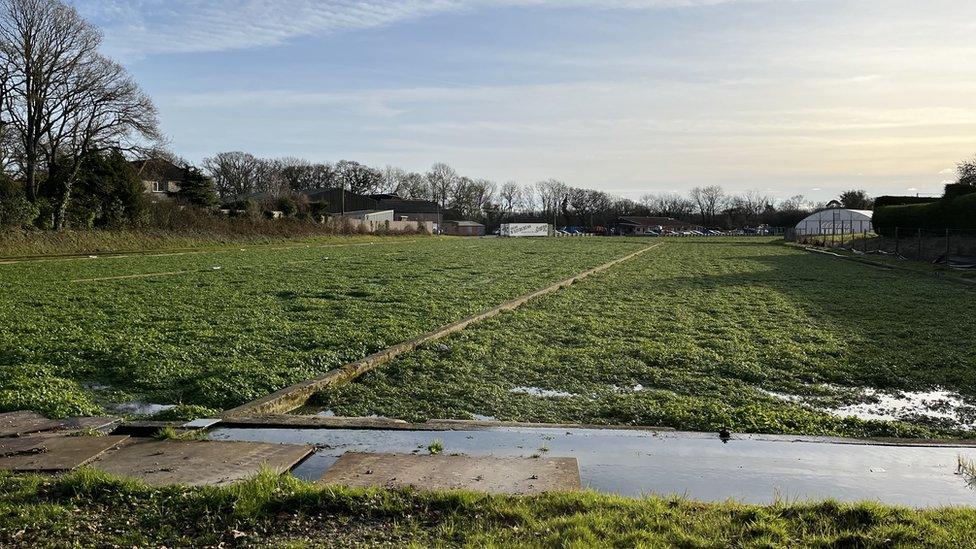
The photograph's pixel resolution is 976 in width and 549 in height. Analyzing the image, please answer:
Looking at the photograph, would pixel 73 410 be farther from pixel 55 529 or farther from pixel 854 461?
pixel 854 461

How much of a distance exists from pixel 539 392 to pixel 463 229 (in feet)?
353

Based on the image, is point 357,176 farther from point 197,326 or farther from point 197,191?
point 197,326

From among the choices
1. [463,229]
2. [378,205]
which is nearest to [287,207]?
[378,205]

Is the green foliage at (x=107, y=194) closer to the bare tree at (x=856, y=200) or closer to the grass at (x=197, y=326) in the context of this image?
the grass at (x=197, y=326)

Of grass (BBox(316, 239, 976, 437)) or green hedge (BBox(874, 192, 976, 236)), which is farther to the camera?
green hedge (BBox(874, 192, 976, 236))

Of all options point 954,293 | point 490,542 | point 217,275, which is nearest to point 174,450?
point 490,542

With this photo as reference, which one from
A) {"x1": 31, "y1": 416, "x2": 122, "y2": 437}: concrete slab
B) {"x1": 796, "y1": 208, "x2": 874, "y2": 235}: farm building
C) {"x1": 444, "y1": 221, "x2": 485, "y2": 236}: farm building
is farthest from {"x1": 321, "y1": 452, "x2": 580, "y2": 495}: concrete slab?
{"x1": 444, "y1": 221, "x2": 485, "y2": 236}: farm building

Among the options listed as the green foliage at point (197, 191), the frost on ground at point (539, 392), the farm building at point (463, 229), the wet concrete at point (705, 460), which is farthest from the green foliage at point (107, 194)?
the farm building at point (463, 229)

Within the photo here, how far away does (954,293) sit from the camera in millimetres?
17156

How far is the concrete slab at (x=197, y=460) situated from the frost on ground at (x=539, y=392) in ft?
8.72

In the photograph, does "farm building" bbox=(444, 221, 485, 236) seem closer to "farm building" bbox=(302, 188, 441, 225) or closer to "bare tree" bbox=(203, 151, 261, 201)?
"farm building" bbox=(302, 188, 441, 225)

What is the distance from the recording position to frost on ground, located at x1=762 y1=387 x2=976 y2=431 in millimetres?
6215

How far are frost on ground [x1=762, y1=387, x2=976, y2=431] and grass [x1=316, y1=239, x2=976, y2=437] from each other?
104mm

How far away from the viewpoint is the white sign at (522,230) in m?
110
